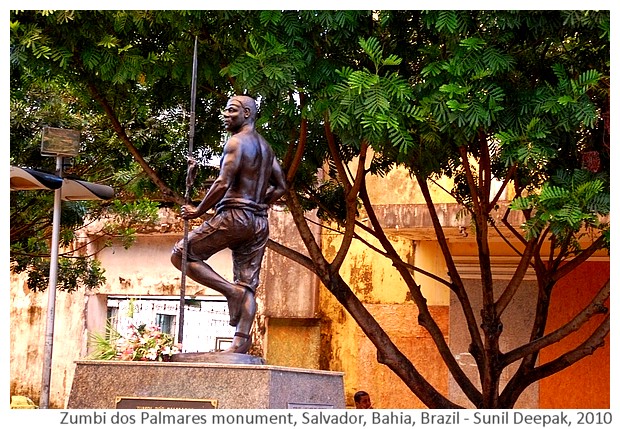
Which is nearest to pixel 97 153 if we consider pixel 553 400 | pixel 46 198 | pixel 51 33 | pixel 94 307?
pixel 46 198

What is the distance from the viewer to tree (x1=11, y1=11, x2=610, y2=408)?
8.74 meters

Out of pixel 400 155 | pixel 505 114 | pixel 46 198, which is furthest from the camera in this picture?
pixel 46 198

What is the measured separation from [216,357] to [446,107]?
2.80m

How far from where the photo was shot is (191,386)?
25.4 ft

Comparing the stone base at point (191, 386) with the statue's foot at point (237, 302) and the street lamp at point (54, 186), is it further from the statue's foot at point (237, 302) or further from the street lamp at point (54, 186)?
the street lamp at point (54, 186)

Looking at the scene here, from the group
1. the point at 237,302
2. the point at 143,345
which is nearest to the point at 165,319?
the point at 237,302

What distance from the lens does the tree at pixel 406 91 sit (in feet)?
28.7

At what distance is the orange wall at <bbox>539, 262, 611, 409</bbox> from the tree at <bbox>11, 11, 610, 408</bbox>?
9.98 feet

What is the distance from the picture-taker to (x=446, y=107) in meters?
8.80

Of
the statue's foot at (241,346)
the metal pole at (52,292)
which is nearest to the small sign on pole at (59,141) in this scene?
the metal pole at (52,292)

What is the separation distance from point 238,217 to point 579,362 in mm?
8153

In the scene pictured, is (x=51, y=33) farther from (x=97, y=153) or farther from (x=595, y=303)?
(x=595, y=303)

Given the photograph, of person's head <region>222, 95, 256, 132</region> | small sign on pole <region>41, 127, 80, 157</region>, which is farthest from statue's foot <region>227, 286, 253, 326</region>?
small sign on pole <region>41, 127, 80, 157</region>

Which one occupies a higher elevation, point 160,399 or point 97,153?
point 97,153
